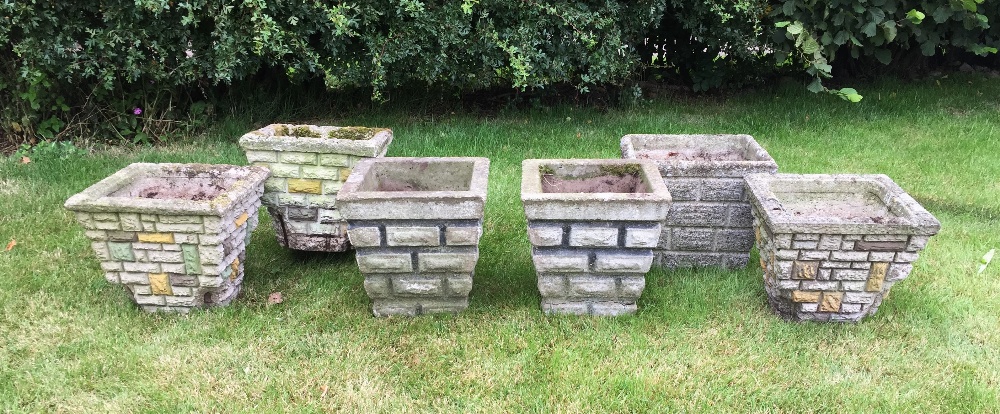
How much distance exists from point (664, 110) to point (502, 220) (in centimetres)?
319

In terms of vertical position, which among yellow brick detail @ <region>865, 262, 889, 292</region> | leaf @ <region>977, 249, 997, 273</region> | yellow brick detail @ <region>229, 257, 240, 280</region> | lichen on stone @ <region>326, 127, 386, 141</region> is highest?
lichen on stone @ <region>326, 127, 386, 141</region>

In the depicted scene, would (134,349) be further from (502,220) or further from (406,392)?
(502,220)

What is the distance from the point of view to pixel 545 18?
5.34 metres

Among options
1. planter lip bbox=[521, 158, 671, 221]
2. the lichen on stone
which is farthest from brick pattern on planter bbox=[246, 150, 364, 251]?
planter lip bbox=[521, 158, 671, 221]

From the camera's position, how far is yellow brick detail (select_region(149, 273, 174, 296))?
298 centimetres

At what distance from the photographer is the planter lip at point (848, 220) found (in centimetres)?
266

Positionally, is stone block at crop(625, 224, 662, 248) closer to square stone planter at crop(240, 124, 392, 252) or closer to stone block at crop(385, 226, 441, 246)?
stone block at crop(385, 226, 441, 246)

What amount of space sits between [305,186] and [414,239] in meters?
0.97

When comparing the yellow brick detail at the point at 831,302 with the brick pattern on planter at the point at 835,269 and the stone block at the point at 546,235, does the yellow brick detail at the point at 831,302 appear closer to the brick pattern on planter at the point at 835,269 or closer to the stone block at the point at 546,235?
the brick pattern on planter at the point at 835,269

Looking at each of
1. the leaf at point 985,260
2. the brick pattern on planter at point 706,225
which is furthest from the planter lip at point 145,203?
the leaf at point 985,260

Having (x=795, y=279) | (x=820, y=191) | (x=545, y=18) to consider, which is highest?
(x=545, y=18)

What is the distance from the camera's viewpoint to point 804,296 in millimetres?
2902

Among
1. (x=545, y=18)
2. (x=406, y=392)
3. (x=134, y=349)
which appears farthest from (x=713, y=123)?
(x=134, y=349)

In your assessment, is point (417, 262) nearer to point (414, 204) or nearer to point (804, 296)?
point (414, 204)
